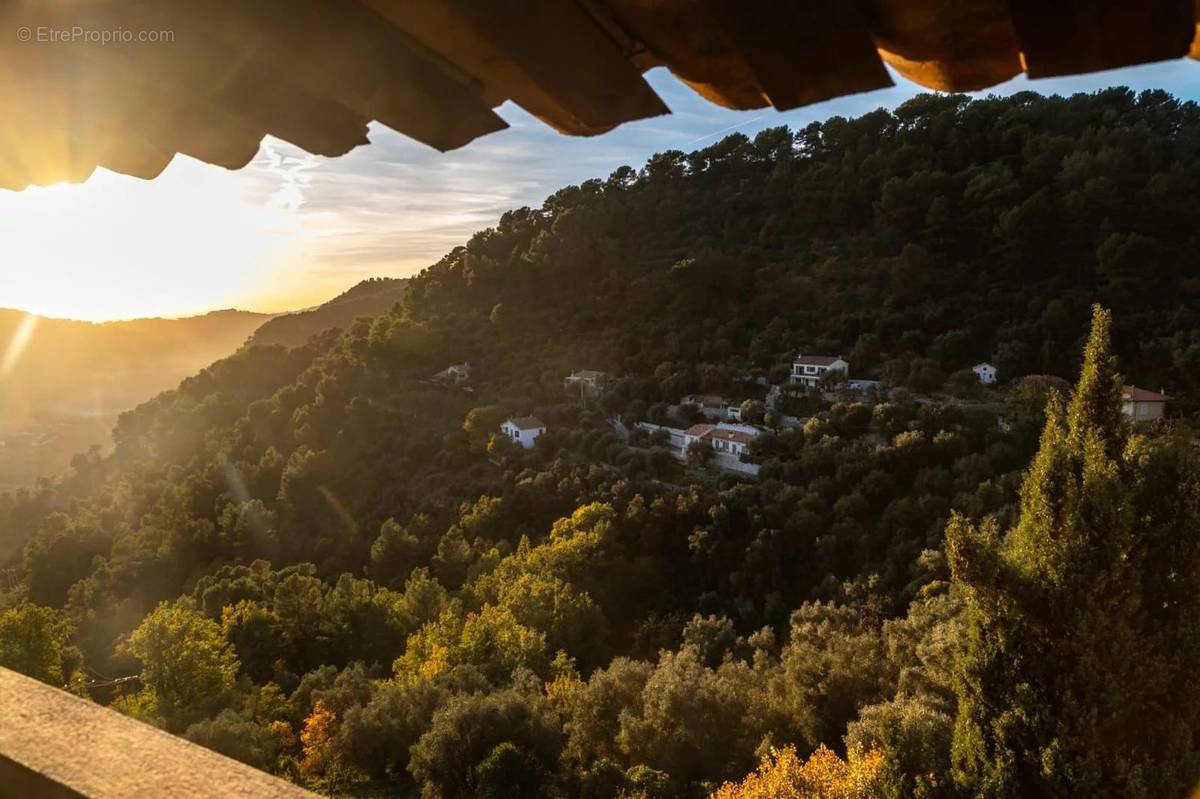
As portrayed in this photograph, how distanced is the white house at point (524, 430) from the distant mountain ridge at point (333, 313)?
2656cm

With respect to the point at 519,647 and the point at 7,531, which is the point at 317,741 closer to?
the point at 519,647

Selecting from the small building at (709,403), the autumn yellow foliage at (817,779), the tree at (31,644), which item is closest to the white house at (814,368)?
the small building at (709,403)

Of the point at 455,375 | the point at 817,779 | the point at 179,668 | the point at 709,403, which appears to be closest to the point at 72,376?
the point at 455,375

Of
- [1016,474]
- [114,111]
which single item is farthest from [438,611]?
[114,111]

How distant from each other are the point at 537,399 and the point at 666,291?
797cm

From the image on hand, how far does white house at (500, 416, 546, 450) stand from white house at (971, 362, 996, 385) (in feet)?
47.3

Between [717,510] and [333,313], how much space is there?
4085 centimetres

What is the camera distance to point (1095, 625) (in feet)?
19.5

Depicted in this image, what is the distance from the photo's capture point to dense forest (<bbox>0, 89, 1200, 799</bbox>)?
6184 mm

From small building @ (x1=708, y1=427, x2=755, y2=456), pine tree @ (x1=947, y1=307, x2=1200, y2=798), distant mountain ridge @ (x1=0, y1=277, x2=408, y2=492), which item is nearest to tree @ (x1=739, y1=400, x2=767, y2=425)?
small building @ (x1=708, y1=427, x2=755, y2=456)

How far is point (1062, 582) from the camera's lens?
6059 mm

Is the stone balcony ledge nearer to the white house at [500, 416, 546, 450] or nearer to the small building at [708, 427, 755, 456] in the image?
the small building at [708, 427, 755, 456]

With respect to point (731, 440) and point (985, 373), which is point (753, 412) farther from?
point (985, 373)

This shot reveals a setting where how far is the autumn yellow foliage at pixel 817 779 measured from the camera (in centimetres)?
699
